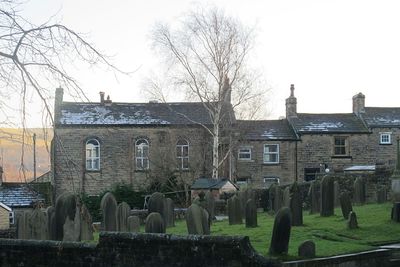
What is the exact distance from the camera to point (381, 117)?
142ft

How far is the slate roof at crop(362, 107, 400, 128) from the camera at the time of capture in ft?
139

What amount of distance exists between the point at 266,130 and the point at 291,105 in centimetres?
290

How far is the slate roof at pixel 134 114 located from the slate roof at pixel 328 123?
7020mm

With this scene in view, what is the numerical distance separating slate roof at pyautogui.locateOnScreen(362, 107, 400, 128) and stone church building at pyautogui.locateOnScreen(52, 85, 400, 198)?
0.23ft

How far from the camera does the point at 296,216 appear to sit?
17672 mm

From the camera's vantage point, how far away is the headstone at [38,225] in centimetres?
1598

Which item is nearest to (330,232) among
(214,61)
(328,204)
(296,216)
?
(296,216)

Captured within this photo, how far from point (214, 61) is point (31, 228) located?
72.2 feet

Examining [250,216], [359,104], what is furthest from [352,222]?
[359,104]

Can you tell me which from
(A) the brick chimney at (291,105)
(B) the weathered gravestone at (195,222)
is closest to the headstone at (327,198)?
(B) the weathered gravestone at (195,222)

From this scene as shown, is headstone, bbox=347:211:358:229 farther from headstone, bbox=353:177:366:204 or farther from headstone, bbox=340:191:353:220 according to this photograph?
headstone, bbox=353:177:366:204

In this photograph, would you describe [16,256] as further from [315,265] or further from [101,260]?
[315,265]

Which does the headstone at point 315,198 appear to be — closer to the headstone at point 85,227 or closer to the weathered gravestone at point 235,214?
the weathered gravestone at point 235,214

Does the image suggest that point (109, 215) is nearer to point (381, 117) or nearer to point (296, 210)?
point (296, 210)
